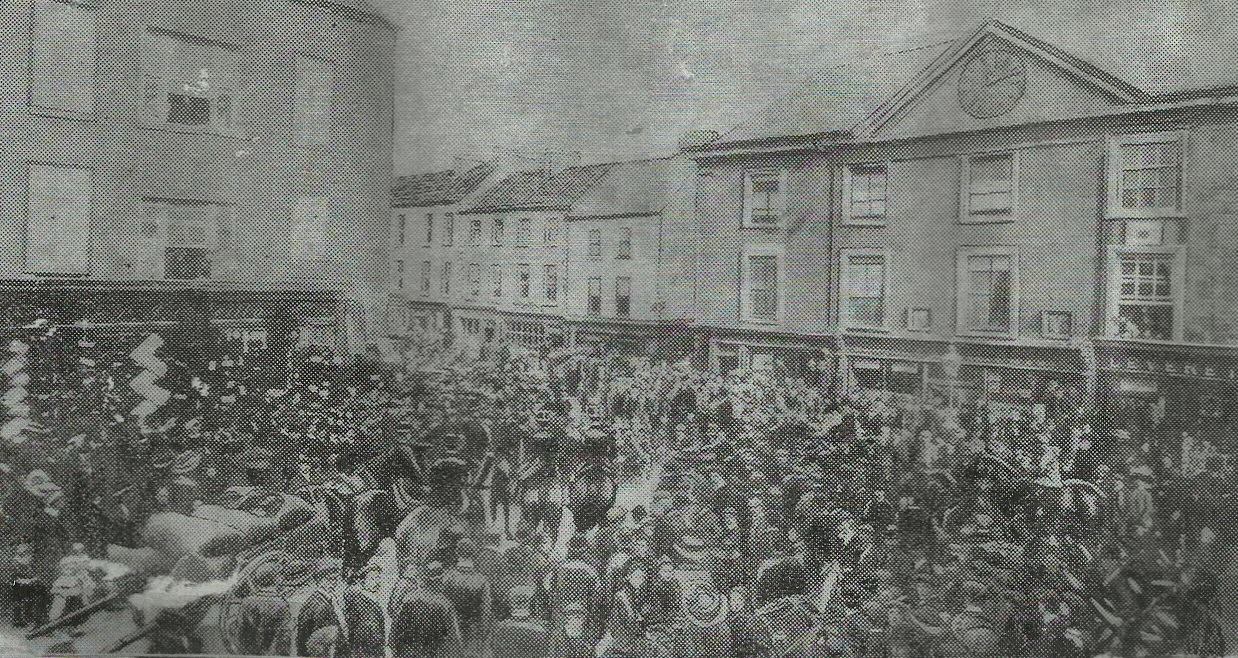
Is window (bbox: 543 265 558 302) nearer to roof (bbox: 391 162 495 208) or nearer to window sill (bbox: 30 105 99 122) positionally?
roof (bbox: 391 162 495 208)

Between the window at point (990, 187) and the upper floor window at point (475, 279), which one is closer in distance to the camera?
the window at point (990, 187)

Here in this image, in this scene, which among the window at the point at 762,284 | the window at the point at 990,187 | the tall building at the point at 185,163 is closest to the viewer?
the window at the point at 990,187

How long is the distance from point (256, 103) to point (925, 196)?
2.42m

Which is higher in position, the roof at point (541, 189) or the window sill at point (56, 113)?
the window sill at point (56, 113)

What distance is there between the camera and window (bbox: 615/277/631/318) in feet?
10.6

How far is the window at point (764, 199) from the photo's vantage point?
3180 millimetres

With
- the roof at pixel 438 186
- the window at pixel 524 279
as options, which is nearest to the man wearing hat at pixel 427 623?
the window at pixel 524 279

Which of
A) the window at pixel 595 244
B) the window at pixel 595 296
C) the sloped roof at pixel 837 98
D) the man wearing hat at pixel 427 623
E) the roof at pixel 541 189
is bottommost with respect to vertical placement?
the man wearing hat at pixel 427 623

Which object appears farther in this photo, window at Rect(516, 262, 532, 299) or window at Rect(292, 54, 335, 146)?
window at Rect(292, 54, 335, 146)

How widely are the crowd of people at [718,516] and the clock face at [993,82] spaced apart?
0.93m

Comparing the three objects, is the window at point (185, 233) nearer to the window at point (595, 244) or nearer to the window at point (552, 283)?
the window at point (552, 283)

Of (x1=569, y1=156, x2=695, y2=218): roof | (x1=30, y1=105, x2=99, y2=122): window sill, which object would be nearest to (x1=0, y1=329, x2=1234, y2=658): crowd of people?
(x1=569, y1=156, x2=695, y2=218): roof

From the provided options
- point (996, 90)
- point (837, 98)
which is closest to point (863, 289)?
point (837, 98)

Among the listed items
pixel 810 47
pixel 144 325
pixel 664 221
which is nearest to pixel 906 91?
pixel 810 47
